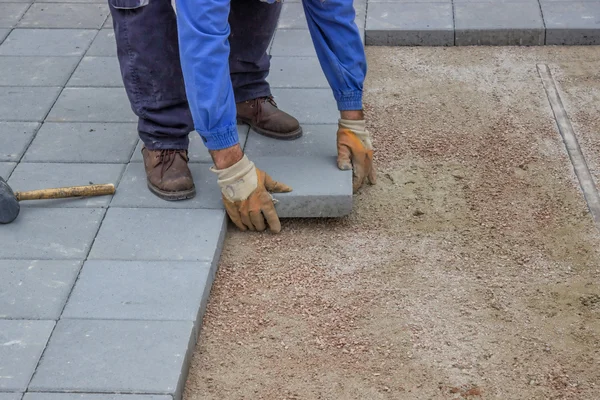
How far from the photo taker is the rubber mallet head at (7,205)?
3.47 m

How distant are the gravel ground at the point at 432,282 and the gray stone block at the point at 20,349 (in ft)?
1.67

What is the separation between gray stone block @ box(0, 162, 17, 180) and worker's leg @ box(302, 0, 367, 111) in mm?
1457

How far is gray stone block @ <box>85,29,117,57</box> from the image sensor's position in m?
5.08

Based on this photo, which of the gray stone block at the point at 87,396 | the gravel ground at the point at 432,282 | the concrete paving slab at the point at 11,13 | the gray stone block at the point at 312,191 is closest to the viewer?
the gray stone block at the point at 87,396

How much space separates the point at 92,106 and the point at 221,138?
137 centimetres

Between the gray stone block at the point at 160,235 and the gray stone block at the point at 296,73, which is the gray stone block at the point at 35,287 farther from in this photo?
the gray stone block at the point at 296,73

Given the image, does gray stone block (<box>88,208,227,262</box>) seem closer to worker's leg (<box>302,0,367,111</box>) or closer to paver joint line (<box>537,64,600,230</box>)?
worker's leg (<box>302,0,367,111</box>)

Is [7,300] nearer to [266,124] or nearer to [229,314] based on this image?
[229,314]

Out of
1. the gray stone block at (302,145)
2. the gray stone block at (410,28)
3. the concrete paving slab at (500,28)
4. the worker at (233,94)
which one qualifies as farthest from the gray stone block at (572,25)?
the worker at (233,94)

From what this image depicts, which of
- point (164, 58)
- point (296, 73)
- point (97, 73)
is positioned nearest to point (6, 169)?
point (164, 58)

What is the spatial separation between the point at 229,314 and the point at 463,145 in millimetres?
1699

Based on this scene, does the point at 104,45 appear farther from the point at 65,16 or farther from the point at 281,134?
the point at 281,134

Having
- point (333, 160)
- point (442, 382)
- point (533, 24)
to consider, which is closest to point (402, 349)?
point (442, 382)

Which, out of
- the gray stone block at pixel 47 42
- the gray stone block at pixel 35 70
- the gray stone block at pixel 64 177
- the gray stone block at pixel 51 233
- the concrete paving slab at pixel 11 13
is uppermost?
the gray stone block at pixel 51 233
